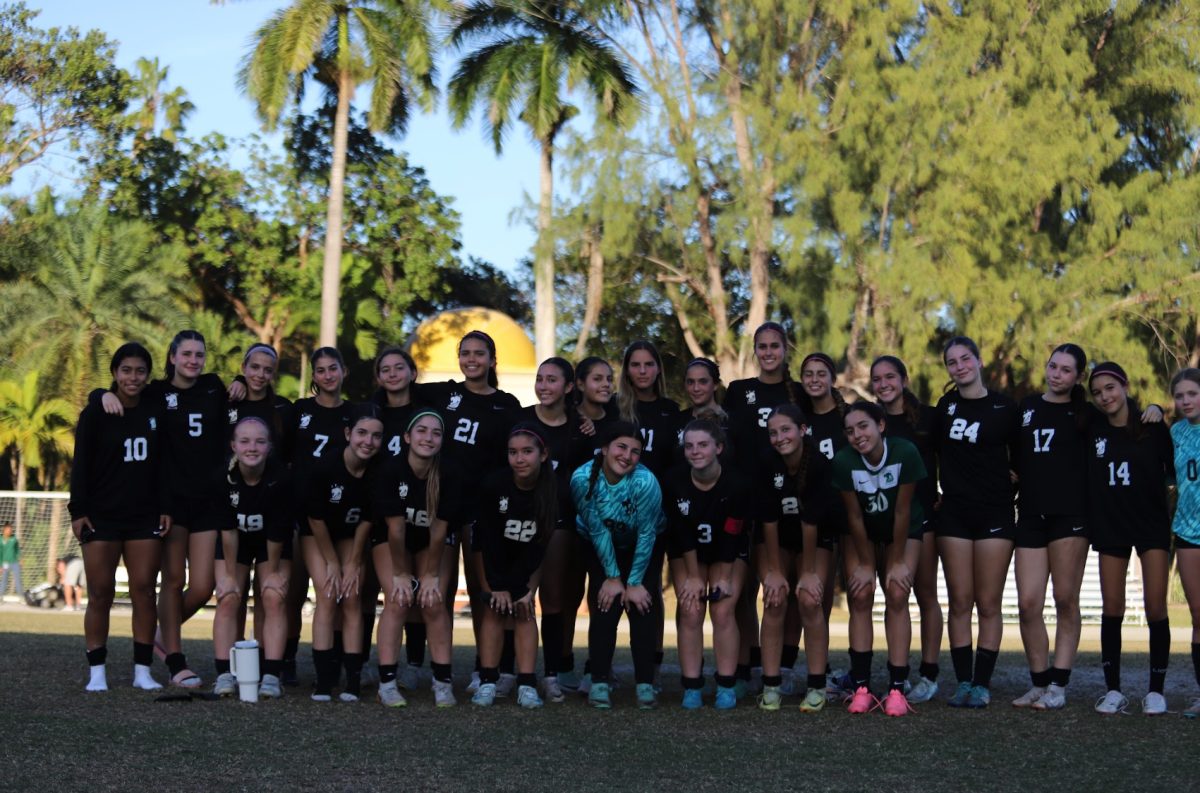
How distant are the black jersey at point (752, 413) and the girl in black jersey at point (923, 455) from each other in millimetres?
635

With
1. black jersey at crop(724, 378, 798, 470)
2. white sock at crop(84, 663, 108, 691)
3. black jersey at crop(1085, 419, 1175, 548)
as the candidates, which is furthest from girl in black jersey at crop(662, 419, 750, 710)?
white sock at crop(84, 663, 108, 691)

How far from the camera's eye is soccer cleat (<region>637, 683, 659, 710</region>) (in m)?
8.39

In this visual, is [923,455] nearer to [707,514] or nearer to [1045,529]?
[1045,529]

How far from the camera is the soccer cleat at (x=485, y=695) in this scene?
839 centimetres

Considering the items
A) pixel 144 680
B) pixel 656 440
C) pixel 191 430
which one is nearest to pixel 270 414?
pixel 191 430

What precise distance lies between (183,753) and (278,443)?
9.27 ft

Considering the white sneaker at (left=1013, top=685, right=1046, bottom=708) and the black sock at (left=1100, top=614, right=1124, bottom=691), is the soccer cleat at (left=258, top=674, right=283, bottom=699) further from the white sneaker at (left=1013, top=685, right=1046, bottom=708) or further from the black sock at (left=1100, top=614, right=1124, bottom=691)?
the black sock at (left=1100, top=614, right=1124, bottom=691)

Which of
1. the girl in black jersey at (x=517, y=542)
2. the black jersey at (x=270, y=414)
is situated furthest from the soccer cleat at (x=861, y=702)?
the black jersey at (x=270, y=414)

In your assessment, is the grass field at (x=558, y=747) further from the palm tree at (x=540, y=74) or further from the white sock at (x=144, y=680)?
the palm tree at (x=540, y=74)

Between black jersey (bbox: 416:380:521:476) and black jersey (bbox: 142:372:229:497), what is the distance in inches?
54.2

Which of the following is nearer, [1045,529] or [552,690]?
[1045,529]

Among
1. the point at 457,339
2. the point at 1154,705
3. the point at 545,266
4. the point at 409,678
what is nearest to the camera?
the point at 1154,705

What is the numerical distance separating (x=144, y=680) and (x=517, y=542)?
2.62 m

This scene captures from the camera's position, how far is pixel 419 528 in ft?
27.9
